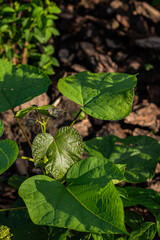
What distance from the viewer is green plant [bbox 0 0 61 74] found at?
95.0 inches

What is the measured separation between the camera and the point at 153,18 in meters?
3.19

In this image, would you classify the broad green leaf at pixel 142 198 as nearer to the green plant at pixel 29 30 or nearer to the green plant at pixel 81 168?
the green plant at pixel 81 168

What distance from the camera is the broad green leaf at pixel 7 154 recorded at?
3.39 ft

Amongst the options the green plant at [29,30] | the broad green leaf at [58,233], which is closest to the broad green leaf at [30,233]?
the broad green leaf at [58,233]

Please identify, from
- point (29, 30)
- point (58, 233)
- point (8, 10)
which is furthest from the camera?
point (29, 30)

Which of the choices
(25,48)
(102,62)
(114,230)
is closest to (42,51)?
(25,48)

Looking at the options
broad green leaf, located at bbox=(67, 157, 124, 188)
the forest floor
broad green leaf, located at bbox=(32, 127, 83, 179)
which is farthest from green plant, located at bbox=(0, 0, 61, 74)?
broad green leaf, located at bbox=(67, 157, 124, 188)

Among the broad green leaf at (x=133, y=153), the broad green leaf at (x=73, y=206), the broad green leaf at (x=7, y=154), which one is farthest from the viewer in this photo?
the broad green leaf at (x=133, y=153)

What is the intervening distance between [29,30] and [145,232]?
7.20 ft

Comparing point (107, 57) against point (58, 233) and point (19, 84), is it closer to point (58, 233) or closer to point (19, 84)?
point (19, 84)

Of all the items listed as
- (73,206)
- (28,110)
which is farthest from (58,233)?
(28,110)

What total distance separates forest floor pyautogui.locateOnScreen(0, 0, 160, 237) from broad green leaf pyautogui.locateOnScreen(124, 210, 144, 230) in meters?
0.51

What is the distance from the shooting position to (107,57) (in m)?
2.90

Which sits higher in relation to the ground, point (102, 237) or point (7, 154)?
point (7, 154)
